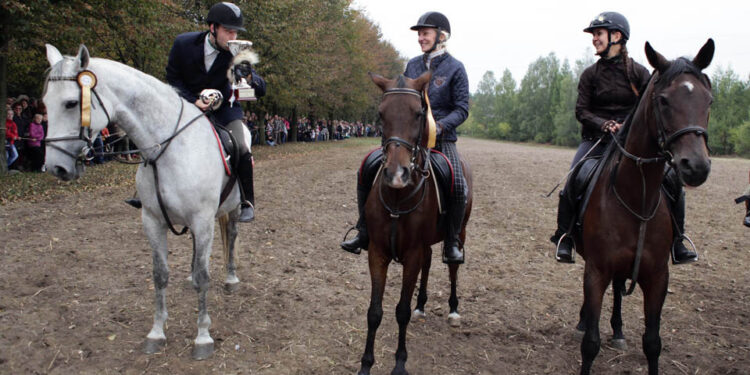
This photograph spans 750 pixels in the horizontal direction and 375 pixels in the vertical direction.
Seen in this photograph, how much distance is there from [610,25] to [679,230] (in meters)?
2.10

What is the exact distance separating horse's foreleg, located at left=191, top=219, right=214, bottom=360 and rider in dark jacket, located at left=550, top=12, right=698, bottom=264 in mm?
3557

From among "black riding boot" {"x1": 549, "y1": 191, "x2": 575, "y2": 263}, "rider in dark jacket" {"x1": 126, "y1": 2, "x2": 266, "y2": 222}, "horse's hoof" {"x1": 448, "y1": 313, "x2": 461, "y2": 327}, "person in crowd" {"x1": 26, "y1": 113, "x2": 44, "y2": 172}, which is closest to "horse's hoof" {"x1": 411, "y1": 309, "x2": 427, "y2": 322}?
"horse's hoof" {"x1": 448, "y1": 313, "x2": 461, "y2": 327}

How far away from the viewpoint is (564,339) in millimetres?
5066

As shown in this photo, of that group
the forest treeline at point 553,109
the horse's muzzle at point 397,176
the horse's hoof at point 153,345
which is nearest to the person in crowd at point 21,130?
the horse's hoof at point 153,345

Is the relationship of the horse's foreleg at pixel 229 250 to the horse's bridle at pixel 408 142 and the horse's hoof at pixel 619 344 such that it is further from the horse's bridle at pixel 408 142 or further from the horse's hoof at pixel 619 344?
the horse's hoof at pixel 619 344

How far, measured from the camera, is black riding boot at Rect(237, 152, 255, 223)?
211 inches

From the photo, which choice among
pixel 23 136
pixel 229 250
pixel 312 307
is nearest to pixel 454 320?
pixel 312 307

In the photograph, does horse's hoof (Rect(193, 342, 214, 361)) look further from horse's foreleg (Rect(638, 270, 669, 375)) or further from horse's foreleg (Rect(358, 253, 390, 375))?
horse's foreleg (Rect(638, 270, 669, 375))

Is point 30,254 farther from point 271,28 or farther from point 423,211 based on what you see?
point 271,28

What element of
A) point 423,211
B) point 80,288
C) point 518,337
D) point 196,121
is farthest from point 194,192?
Answer: point 518,337

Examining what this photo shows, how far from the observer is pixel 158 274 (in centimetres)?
463

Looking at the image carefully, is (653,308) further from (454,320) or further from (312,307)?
(312,307)

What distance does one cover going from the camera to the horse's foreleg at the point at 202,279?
177 inches

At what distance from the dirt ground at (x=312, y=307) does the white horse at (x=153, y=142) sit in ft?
2.23
